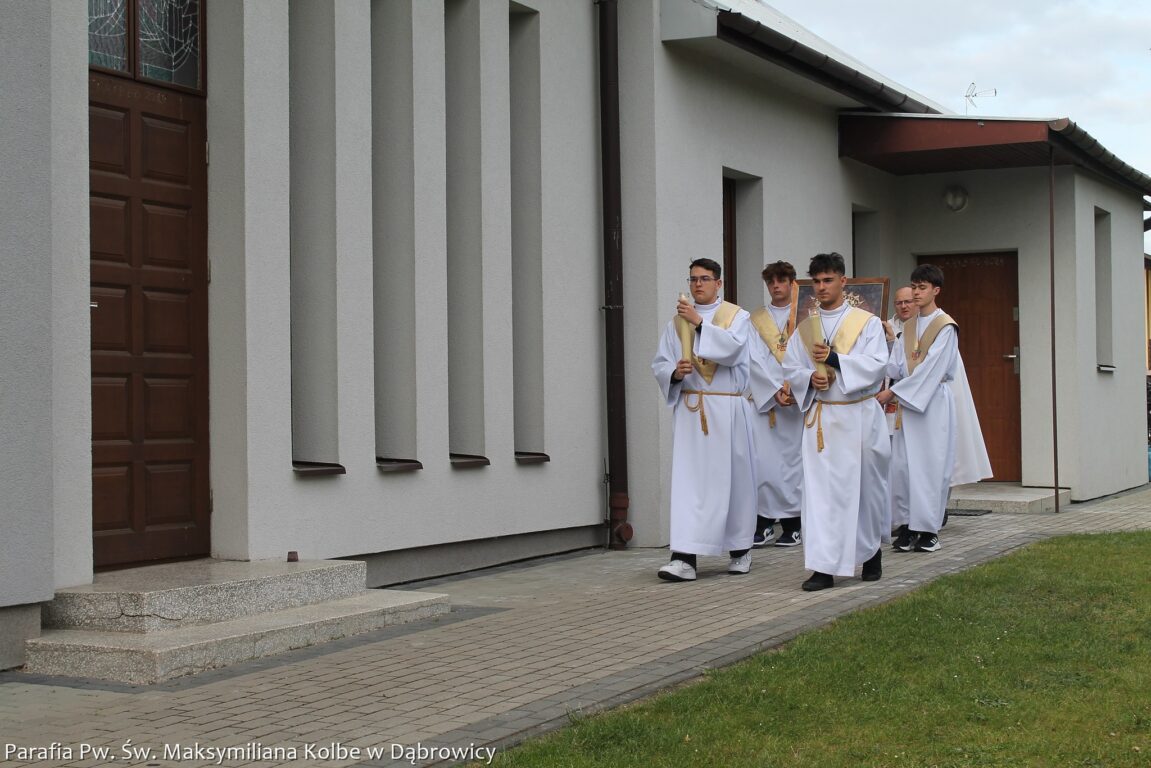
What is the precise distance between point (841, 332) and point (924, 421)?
9.43ft

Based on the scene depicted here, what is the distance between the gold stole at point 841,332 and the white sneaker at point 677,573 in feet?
5.43

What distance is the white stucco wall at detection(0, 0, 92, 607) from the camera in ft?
Result: 23.6

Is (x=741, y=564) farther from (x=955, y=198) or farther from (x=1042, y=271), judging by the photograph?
(x=955, y=198)

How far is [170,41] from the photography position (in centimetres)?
913

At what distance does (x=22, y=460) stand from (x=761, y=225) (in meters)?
9.29

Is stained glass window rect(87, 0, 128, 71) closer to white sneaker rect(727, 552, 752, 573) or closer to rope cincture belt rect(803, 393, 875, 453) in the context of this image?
rope cincture belt rect(803, 393, 875, 453)

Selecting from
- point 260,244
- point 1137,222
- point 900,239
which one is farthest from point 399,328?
point 1137,222

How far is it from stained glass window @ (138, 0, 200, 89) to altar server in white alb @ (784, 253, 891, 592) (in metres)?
4.26

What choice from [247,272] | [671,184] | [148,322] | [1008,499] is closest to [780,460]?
[671,184]

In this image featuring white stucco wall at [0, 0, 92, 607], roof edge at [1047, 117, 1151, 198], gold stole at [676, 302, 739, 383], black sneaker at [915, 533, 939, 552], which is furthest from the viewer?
roof edge at [1047, 117, 1151, 198]

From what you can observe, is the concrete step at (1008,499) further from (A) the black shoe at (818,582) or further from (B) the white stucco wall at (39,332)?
(B) the white stucco wall at (39,332)

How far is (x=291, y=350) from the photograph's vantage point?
10.0 meters

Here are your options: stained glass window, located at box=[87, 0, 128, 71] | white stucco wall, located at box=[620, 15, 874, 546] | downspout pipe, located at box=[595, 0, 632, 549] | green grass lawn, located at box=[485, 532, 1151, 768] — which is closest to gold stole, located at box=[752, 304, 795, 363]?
white stucco wall, located at box=[620, 15, 874, 546]

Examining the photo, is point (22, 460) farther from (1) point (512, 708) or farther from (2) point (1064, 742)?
(2) point (1064, 742)
